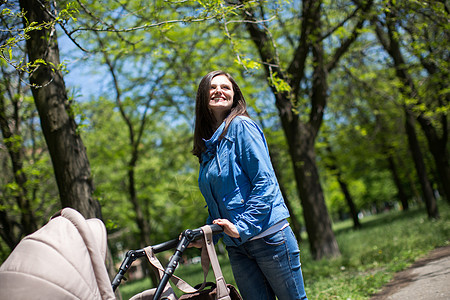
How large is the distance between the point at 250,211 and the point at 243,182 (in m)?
0.22

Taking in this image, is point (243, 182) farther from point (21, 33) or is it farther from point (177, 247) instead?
point (21, 33)

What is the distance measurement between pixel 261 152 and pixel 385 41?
13.1 m

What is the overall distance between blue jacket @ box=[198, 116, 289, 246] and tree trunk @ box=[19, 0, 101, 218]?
110 inches

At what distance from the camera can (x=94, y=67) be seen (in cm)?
1436

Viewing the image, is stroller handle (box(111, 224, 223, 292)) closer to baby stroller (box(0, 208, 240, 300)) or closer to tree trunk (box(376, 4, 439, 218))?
baby stroller (box(0, 208, 240, 300))

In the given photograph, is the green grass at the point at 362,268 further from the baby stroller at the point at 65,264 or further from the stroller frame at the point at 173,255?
the baby stroller at the point at 65,264

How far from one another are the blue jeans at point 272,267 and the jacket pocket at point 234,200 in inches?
9.6

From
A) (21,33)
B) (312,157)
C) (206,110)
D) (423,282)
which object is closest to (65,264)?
(206,110)

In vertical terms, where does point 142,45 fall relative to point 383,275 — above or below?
above

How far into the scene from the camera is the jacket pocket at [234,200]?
2.64 meters

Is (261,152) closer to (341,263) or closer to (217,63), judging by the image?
(341,263)

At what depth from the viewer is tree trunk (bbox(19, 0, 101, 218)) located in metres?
4.92

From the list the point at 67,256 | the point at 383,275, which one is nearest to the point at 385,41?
the point at 383,275

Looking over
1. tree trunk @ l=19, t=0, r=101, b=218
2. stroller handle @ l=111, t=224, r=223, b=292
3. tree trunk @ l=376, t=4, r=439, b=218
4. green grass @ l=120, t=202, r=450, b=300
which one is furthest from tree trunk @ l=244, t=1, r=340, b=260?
stroller handle @ l=111, t=224, r=223, b=292
